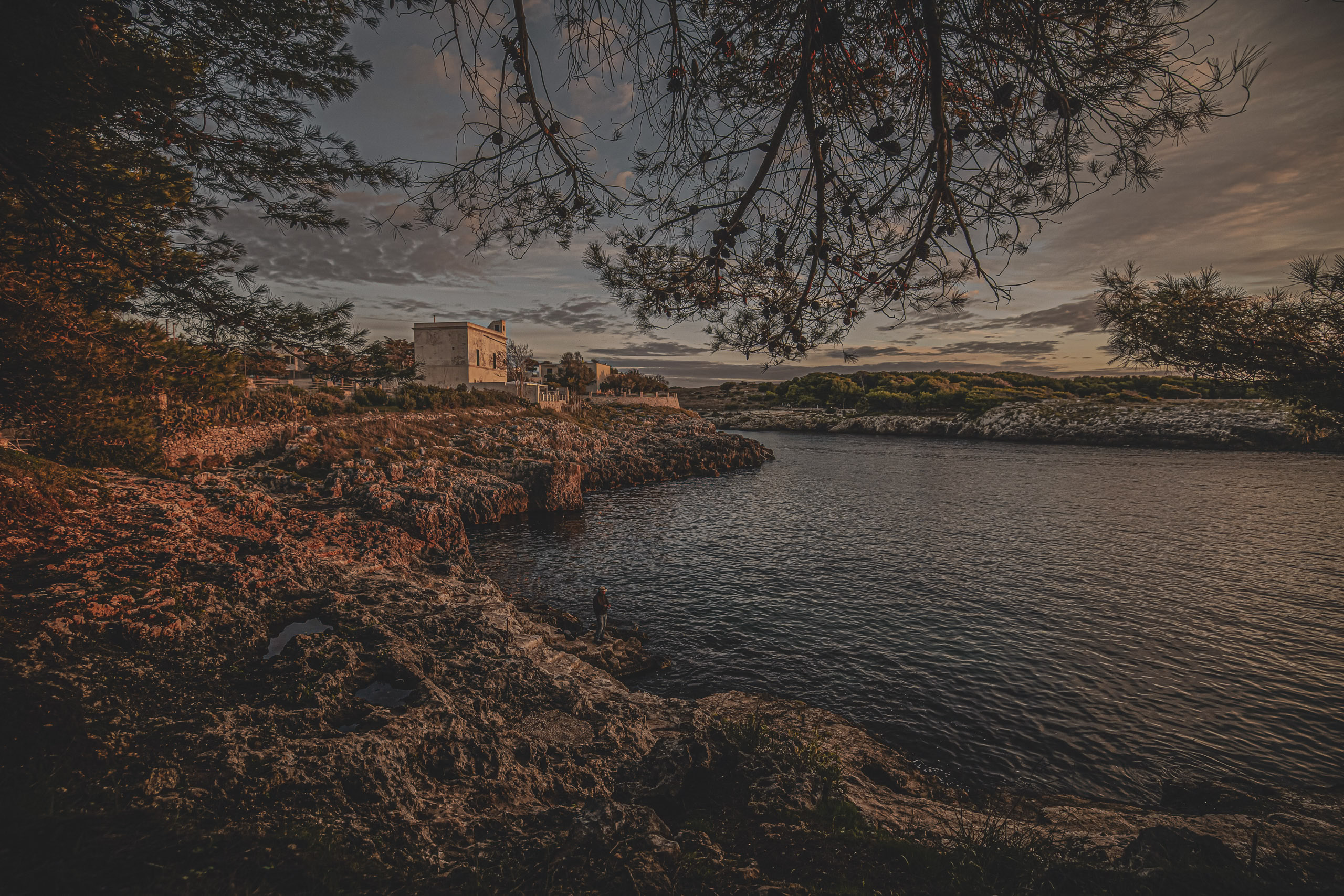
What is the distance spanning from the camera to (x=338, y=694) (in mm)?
Answer: 7410

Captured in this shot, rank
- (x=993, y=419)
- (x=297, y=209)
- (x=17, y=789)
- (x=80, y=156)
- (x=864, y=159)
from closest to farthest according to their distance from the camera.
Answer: (x=17, y=789) → (x=864, y=159) → (x=80, y=156) → (x=297, y=209) → (x=993, y=419)

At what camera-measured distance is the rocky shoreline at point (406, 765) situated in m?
3.98

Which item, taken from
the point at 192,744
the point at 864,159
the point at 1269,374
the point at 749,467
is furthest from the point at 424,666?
the point at 749,467

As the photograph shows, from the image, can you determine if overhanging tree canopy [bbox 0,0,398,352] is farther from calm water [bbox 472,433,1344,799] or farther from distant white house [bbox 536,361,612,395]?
distant white house [bbox 536,361,612,395]

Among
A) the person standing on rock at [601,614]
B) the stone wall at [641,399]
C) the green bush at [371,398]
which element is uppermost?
the stone wall at [641,399]

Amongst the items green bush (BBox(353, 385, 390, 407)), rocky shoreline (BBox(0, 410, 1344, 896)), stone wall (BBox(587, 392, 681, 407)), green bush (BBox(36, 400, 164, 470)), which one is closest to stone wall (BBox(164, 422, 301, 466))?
green bush (BBox(36, 400, 164, 470))

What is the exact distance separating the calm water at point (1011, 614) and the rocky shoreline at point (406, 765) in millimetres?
1486

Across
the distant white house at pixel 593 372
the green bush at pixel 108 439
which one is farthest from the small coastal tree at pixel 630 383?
the green bush at pixel 108 439

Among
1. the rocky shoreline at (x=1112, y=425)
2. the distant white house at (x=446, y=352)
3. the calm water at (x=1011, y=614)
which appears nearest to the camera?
the calm water at (x=1011, y=614)

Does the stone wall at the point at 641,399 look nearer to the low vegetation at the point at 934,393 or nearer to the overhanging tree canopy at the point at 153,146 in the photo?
the low vegetation at the point at 934,393

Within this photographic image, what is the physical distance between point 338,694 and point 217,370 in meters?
7.21

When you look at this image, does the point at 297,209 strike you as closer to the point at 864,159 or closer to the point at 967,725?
the point at 864,159

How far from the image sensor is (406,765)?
629 centimetres

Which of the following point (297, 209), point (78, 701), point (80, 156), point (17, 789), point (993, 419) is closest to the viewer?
point (17, 789)
